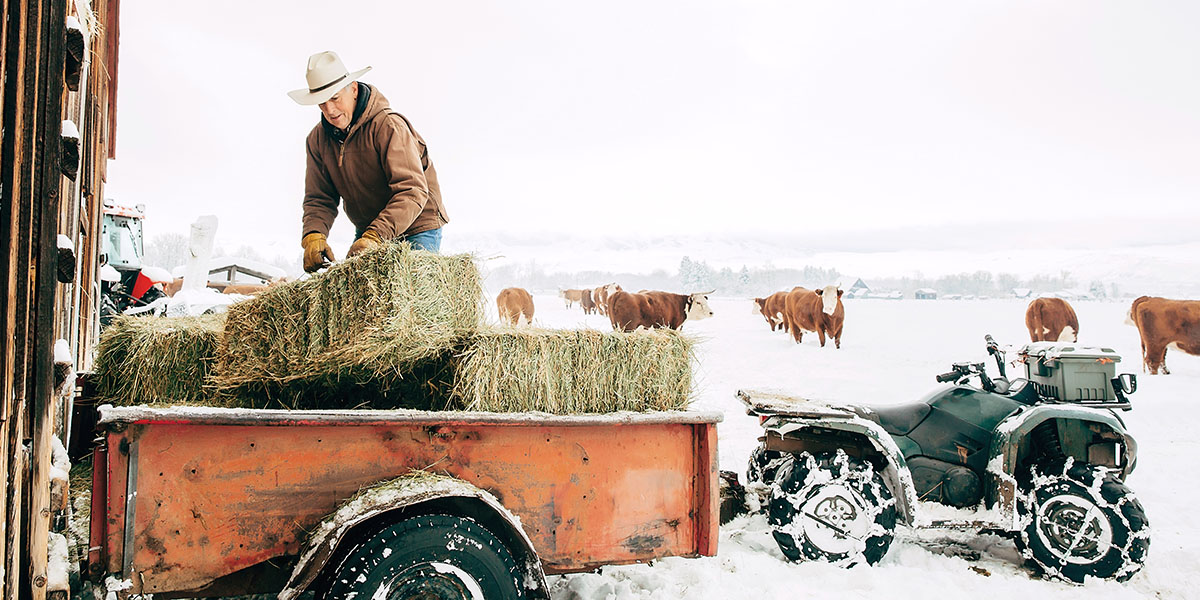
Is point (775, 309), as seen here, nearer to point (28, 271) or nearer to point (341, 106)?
point (341, 106)

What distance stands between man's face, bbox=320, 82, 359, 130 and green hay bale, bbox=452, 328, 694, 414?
1676 mm

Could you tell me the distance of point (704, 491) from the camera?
299 centimetres

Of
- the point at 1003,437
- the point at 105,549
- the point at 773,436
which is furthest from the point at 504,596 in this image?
the point at 1003,437

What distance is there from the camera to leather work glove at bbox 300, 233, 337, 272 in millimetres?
3446

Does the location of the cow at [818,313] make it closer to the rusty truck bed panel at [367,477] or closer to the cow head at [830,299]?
the cow head at [830,299]

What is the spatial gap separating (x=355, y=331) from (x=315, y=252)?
1060 mm

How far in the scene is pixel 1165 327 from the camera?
1397cm

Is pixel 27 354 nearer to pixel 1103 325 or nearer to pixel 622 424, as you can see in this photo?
pixel 622 424

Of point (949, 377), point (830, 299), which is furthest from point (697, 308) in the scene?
point (949, 377)

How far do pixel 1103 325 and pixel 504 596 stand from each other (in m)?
32.9

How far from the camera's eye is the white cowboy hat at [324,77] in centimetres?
346

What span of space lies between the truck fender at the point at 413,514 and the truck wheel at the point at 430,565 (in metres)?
0.08

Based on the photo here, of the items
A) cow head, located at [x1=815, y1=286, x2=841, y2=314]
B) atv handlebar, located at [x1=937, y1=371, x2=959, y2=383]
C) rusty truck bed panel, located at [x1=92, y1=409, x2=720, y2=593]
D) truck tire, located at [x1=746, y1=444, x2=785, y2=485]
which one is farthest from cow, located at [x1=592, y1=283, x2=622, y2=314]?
rusty truck bed panel, located at [x1=92, y1=409, x2=720, y2=593]

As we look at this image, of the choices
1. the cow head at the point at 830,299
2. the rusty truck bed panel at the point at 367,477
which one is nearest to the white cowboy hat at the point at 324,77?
the rusty truck bed panel at the point at 367,477
